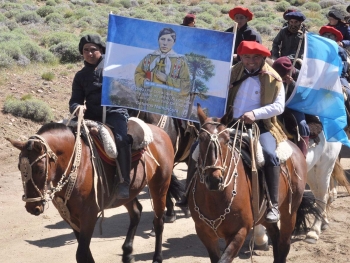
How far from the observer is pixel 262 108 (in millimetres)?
6812

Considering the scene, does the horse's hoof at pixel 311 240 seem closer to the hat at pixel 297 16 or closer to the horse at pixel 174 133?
the horse at pixel 174 133

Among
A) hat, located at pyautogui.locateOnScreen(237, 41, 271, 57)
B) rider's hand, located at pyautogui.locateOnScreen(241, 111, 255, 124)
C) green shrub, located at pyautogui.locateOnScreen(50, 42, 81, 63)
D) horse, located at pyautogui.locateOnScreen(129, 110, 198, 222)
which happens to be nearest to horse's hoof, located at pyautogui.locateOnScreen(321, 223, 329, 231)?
horse, located at pyautogui.locateOnScreen(129, 110, 198, 222)

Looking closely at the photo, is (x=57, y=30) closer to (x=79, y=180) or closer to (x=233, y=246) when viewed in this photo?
(x=79, y=180)

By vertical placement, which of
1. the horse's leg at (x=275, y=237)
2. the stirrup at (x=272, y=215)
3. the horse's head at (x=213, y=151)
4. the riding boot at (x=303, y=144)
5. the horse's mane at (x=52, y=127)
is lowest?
the horse's leg at (x=275, y=237)

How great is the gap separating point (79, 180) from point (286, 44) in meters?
5.19

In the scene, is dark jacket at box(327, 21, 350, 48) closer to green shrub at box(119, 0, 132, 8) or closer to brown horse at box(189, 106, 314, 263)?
brown horse at box(189, 106, 314, 263)

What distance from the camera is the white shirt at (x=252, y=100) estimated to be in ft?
22.6

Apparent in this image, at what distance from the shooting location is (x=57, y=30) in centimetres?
2748

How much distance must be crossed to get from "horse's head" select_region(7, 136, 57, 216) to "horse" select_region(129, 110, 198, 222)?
3.12 meters

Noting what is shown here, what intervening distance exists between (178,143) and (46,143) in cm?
390

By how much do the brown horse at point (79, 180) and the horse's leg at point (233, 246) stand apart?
1.61 m

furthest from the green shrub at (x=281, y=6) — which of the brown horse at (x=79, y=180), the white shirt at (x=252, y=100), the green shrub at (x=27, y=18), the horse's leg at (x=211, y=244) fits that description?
the horse's leg at (x=211, y=244)

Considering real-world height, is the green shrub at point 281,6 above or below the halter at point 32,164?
below

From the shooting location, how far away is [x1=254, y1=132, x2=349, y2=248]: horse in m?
9.38
